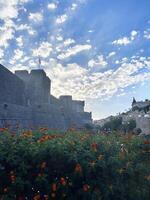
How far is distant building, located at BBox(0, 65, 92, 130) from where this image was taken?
18559mm

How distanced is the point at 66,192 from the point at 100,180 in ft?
2.04

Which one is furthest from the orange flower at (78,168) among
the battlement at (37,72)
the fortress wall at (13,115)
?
the battlement at (37,72)

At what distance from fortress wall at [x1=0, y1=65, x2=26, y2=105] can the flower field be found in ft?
63.6

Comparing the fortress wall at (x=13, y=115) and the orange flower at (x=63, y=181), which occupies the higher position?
the fortress wall at (x=13, y=115)

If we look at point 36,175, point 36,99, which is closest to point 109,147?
point 36,175

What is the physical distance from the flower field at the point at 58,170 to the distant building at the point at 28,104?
5116 millimetres

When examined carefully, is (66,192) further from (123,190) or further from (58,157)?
(123,190)

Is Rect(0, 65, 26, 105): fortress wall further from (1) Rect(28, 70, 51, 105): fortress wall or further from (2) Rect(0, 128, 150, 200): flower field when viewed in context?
(2) Rect(0, 128, 150, 200): flower field

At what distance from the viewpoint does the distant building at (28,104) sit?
18559 mm

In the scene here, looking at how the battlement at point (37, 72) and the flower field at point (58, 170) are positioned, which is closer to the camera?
the flower field at point (58, 170)

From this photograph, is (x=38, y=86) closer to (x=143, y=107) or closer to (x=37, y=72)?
(x=37, y=72)

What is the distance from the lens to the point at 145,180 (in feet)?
19.6

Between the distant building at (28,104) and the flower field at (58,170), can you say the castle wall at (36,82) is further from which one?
the flower field at (58,170)

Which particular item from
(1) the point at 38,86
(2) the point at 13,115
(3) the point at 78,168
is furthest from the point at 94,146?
(1) the point at 38,86
